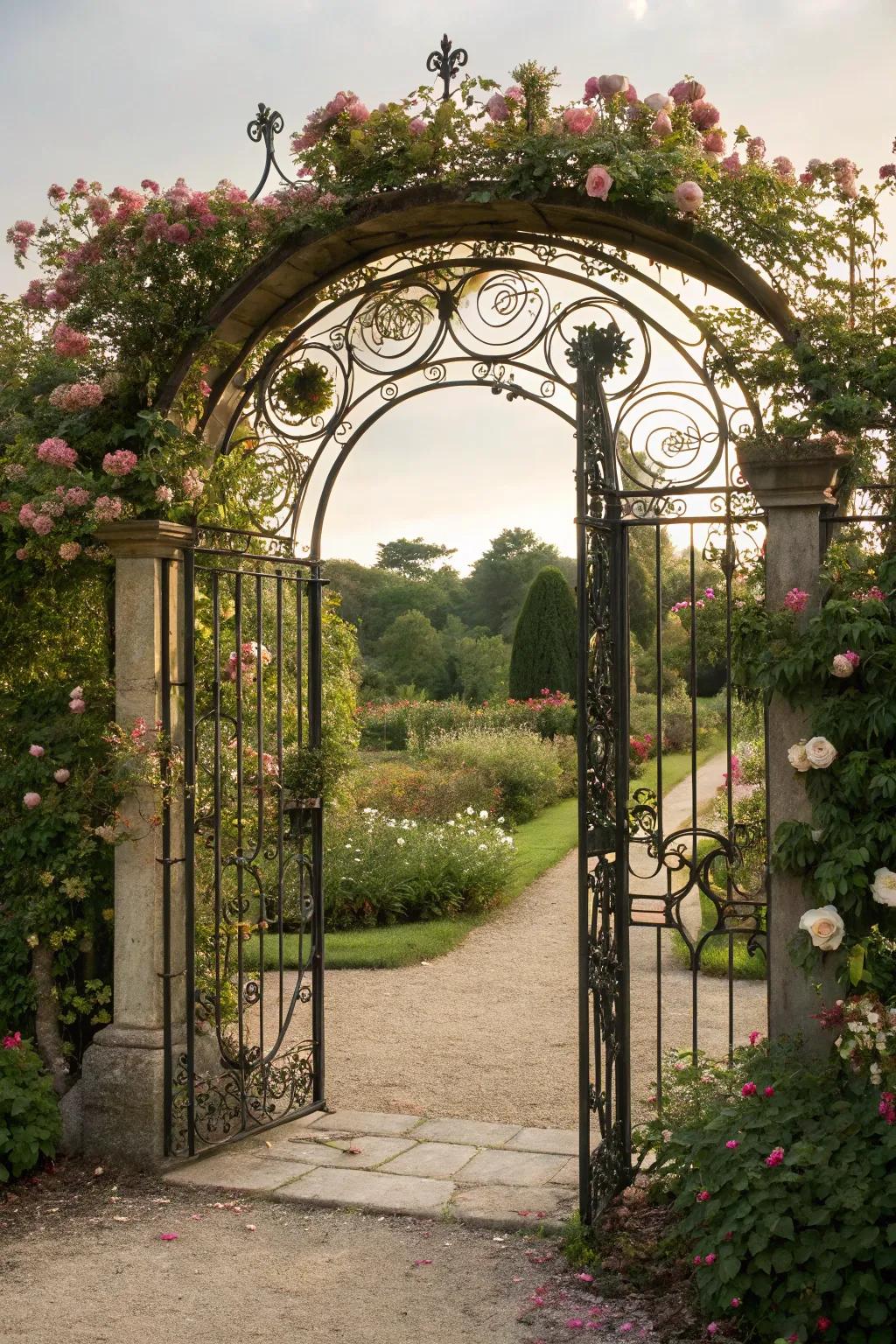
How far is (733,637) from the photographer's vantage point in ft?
14.4

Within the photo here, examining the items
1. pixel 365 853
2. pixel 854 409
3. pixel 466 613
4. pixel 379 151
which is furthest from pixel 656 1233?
pixel 466 613

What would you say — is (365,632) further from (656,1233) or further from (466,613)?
(656,1233)

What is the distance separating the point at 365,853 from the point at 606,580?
22.0 feet

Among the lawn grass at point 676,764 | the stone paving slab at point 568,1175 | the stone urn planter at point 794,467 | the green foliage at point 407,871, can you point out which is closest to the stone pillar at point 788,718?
the stone urn planter at point 794,467

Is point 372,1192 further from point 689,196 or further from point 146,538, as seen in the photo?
point 689,196

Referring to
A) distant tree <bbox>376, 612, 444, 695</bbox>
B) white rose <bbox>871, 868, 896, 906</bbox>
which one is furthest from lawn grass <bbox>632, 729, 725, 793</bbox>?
white rose <bbox>871, 868, 896, 906</bbox>

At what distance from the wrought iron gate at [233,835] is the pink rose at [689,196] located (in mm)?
2220

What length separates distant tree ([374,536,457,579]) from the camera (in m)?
39.4

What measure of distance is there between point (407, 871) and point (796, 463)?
6984 mm

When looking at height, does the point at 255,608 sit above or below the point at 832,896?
above

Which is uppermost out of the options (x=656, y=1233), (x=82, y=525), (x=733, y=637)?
(x=82, y=525)

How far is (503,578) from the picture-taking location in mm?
35844

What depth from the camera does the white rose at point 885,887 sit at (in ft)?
12.8

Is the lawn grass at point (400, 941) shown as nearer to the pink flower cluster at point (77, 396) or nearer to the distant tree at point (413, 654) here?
the pink flower cluster at point (77, 396)
